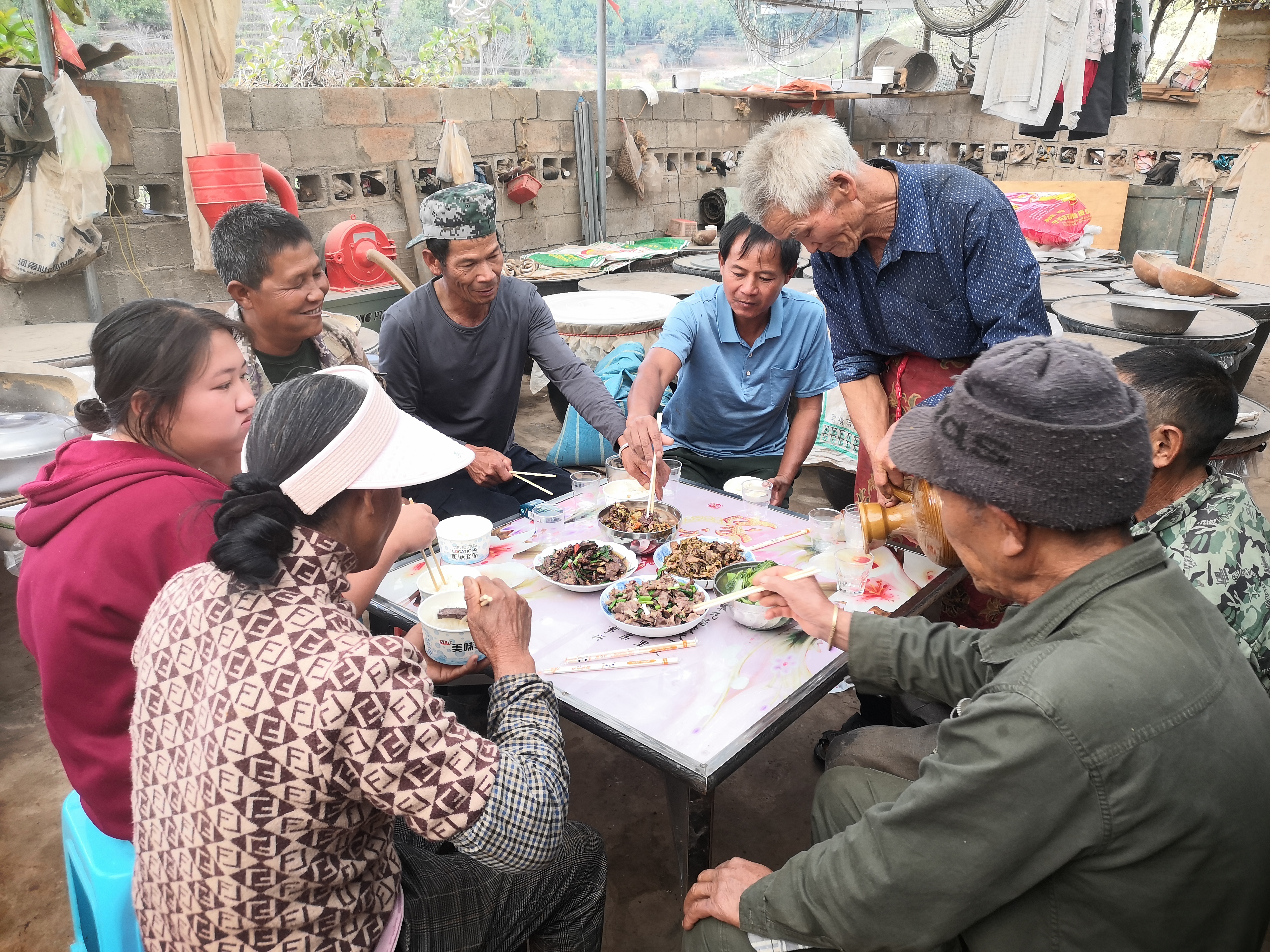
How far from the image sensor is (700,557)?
7.83 feet

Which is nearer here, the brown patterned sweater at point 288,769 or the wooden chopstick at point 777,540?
the brown patterned sweater at point 288,769

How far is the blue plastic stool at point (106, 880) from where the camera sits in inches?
66.0

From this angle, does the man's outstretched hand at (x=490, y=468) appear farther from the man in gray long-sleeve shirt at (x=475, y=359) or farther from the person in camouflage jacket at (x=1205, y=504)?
the person in camouflage jacket at (x=1205, y=504)

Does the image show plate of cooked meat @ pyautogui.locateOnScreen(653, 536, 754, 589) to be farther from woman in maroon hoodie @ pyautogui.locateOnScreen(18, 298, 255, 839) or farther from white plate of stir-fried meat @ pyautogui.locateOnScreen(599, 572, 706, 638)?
woman in maroon hoodie @ pyautogui.locateOnScreen(18, 298, 255, 839)

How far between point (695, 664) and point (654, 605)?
229mm

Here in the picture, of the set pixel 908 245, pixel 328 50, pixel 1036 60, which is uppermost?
pixel 328 50

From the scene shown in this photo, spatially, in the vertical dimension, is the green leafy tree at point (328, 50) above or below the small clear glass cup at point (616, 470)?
above

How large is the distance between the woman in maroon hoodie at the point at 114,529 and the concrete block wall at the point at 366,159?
399 centimetres

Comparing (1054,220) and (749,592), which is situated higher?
(1054,220)

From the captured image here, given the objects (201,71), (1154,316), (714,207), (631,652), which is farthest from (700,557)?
(714,207)

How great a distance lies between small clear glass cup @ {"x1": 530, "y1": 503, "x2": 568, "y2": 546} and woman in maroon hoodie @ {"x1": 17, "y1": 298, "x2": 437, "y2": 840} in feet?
2.62

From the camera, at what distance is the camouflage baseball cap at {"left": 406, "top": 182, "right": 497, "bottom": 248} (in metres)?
3.28

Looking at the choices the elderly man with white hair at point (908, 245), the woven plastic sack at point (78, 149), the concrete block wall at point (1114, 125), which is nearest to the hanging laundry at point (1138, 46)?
the concrete block wall at point (1114, 125)

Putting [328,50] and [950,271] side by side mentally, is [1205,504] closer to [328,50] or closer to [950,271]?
[950,271]
